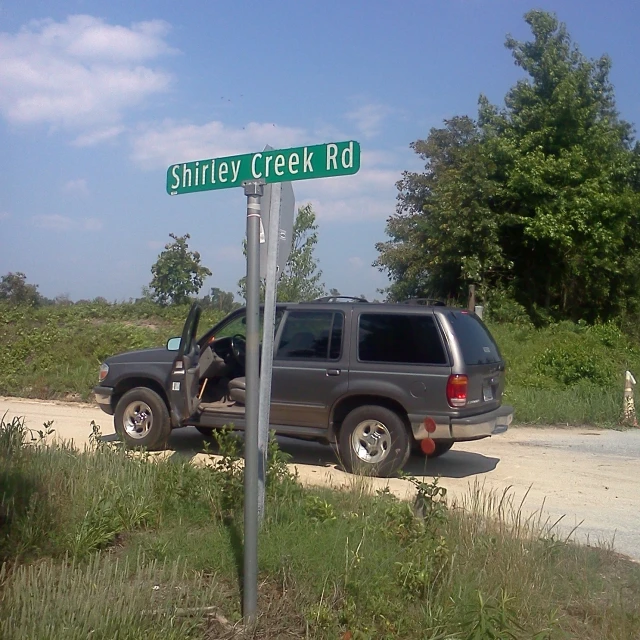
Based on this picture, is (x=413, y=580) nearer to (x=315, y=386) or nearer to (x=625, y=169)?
(x=315, y=386)

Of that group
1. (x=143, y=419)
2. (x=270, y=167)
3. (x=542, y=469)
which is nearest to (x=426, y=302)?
(x=542, y=469)

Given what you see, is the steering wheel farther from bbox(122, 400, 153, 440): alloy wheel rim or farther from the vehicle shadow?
bbox(122, 400, 153, 440): alloy wheel rim

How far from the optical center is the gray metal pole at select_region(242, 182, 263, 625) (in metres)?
4.13

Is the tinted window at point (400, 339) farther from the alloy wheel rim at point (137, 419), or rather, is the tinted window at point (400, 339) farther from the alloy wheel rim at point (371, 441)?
the alloy wheel rim at point (137, 419)

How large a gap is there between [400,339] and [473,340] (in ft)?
2.68

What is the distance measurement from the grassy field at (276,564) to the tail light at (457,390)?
2.54 metres

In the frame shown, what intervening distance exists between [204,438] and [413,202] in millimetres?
18609

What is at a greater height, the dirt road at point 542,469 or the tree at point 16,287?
the tree at point 16,287

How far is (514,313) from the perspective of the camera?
23.3 metres

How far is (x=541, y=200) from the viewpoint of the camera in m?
23.7

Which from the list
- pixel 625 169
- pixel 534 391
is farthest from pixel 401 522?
pixel 625 169

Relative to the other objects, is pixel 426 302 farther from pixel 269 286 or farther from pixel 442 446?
pixel 269 286

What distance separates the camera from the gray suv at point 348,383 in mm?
8406

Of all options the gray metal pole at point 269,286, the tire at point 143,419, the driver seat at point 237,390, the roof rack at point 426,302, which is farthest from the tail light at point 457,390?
the tire at point 143,419
